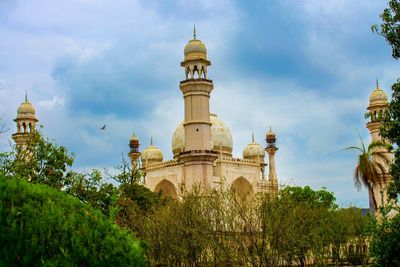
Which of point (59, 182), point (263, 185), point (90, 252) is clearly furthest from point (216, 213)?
point (263, 185)

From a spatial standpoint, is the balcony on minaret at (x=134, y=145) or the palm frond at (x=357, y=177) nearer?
the palm frond at (x=357, y=177)

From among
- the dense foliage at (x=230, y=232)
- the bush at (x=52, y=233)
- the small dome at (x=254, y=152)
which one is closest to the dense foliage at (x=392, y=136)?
the dense foliage at (x=230, y=232)

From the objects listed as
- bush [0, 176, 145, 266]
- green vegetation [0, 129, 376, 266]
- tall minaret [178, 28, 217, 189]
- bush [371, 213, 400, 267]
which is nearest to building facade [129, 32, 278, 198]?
tall minaret [178, 28, 217, 189]

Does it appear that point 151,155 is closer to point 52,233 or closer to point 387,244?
point 387,244

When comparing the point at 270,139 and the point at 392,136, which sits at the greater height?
the point at 270,139

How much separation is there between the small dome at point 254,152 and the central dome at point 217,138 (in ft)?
11.6

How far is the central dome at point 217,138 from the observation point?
51000 mm

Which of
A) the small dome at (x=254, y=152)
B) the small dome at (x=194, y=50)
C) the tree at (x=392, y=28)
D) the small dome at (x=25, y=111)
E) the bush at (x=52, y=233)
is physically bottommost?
the bush at (x=52, y=233)

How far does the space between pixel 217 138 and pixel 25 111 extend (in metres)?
14.8

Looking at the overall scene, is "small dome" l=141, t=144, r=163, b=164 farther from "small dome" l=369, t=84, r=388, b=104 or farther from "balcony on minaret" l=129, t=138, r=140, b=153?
"small dome" l=369, t=84, r=388, b=104

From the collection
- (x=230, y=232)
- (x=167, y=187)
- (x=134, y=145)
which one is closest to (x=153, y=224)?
(x=230, y=232)

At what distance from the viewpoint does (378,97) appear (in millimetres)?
48031

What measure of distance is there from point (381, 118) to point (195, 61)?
26.8 m

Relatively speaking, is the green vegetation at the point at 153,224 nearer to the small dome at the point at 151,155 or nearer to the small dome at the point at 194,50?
the small dome at the point at 194,50
